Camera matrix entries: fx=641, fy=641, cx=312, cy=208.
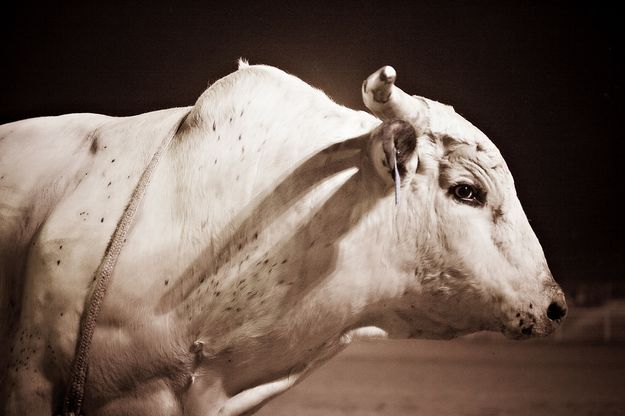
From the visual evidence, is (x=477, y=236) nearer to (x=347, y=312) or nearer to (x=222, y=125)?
(x=347, y=312)

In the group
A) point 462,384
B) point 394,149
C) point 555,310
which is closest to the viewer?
point 394,149

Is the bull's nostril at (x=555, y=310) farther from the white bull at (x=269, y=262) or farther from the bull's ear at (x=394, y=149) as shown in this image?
the bull's ear at (x=394, y=149)

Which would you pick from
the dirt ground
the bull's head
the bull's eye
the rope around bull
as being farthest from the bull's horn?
the dirt ground

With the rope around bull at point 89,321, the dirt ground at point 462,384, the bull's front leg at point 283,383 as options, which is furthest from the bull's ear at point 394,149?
the dirt ground at point 462,384

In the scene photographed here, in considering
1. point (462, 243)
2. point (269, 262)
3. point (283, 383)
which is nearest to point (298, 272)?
point (269, 262)

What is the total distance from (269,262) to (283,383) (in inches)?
10.3

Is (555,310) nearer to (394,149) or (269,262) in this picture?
(394,149)

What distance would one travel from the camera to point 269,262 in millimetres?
1289

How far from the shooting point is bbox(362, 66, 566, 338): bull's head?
4.31 feet

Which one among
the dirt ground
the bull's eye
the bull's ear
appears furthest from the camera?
the dirt ground

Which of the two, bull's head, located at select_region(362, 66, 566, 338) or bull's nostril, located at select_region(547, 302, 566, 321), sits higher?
bull's head, located at select_region(362, 66, 566, 338)

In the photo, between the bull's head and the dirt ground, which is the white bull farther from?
the dirt ground

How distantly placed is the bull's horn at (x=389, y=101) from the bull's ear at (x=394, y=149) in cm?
6

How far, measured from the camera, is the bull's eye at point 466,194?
1.34 metres
